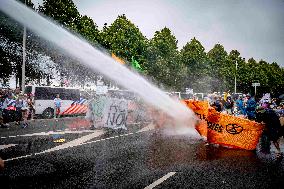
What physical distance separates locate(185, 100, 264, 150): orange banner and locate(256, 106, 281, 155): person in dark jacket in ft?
0.71

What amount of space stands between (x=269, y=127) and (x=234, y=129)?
111 cm

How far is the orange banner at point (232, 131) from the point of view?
378 inches

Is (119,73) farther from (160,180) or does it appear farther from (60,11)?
(60,11)

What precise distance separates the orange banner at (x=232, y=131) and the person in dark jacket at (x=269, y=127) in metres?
0.22

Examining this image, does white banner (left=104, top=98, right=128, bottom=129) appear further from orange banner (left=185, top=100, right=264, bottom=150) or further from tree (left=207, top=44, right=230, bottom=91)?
tree (left=207, top=44, right=230, bottom=91)

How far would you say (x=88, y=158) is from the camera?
8062mm

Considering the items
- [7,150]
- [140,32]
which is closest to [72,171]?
[7,150]

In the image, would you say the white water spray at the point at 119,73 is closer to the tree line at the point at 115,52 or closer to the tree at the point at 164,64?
the tree line at the point at 115,52

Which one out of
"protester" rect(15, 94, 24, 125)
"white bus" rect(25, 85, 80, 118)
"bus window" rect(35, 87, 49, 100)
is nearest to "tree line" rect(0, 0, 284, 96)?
"white bus" rect(25, 85, 80, 118)

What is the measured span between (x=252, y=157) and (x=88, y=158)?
16.4ft

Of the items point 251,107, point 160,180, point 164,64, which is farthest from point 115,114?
point 164,64

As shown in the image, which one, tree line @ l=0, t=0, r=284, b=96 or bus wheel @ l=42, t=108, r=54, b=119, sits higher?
tree line @ l=0, t=0, r=284, b=96

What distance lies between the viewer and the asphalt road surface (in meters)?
5.95

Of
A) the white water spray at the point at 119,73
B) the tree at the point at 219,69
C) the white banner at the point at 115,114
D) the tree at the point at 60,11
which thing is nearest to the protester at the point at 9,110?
the white water spray at the point at 119,73
